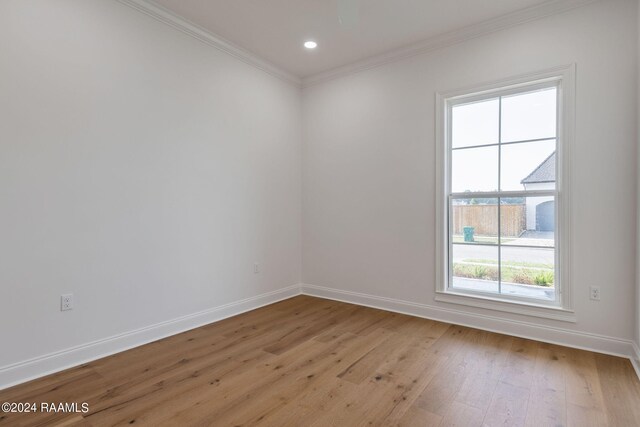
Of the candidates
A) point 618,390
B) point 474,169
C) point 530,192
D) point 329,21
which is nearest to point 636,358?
point 618,390

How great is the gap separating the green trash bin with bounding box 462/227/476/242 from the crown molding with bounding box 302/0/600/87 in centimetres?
179

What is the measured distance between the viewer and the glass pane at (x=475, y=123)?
3121 mm

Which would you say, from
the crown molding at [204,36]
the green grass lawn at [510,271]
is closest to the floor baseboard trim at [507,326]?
the green grass lawn at [510,271]

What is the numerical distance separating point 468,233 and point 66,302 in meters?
3.36

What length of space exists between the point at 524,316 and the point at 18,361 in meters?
3.74

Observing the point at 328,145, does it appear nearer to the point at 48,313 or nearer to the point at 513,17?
the point at 513,17

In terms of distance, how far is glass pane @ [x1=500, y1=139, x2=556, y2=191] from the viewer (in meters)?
2.85

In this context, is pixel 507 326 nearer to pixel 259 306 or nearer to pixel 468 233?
pixel 468 233

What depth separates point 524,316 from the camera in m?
2.88

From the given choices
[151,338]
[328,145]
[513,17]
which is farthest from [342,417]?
[513,17]

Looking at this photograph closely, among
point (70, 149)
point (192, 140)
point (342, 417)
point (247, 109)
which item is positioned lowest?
point (342, 417)

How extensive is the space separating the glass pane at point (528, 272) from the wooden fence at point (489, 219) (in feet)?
0.58

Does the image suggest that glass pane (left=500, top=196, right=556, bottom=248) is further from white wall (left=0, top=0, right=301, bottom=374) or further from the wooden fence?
white wall (left=0, top=0, right=301, bottom=374)

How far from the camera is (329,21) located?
119 inches
